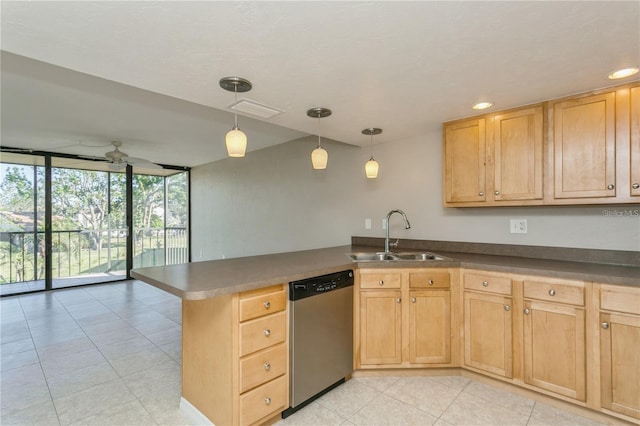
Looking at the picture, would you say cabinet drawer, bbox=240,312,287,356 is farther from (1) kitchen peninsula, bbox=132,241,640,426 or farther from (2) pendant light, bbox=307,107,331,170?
(2) pendant light, bbox=307,107,331,170

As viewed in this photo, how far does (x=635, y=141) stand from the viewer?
6.14 ft

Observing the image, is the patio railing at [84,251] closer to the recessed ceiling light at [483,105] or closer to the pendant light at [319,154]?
the pendant light at [319,154]

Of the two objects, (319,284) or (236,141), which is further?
(319,284)

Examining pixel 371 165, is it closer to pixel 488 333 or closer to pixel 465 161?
pixel 465 161

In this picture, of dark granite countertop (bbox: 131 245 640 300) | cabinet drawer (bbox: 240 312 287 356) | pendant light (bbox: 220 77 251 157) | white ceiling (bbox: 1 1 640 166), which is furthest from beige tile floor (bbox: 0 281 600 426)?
white ceiling (bbox: 1 1 640 166)

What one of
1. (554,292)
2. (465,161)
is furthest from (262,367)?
(465,161)

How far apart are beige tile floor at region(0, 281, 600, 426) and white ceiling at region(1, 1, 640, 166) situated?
210 centimetres

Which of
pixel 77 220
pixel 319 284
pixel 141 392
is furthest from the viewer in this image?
pixel 77 220

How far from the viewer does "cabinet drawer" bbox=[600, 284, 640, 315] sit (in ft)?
5.46

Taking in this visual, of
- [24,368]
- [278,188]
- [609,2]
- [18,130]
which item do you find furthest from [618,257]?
[18,130]

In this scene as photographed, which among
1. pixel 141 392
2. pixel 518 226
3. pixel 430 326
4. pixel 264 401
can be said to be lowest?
pixel 141 392

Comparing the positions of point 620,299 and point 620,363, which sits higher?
point 620,299

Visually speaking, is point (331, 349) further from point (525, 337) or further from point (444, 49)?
point (444, 49)

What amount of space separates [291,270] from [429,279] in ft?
3.67
